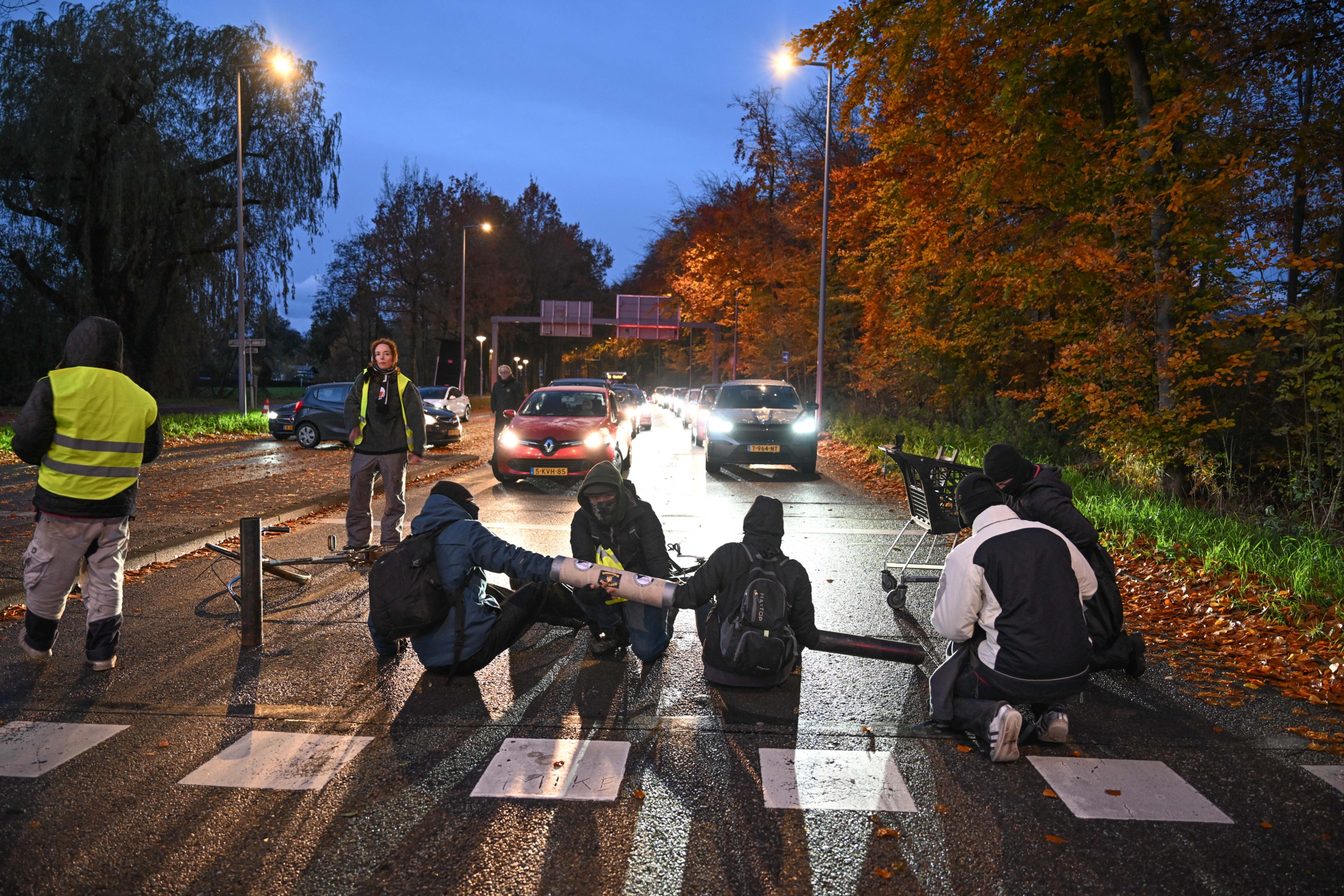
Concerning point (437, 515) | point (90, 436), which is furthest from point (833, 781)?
point (90, 436)

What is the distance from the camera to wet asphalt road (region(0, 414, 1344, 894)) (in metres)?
3.13

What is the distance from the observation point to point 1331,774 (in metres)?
4.09

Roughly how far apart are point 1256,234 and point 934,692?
32.9 ft

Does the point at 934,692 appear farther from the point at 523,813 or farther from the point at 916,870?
the point at 523,813

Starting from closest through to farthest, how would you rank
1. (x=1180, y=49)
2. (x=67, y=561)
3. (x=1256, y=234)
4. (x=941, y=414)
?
(x=67, y=561) → (x=1256, y=234) → (x=1180, y=49) → (x=941, y=414)

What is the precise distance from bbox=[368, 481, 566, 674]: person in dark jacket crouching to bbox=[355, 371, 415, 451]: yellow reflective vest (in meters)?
3.41

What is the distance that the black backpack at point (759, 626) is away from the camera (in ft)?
15.5

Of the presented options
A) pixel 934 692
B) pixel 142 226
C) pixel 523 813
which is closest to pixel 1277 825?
pixel 934 692

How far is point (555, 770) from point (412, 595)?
1.42 m

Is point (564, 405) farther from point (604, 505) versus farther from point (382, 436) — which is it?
point (604, 505)

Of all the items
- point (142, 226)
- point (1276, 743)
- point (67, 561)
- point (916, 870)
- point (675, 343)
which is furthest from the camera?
point (675, 343)

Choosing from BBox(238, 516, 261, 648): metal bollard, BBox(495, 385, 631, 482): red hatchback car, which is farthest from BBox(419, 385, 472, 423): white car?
BBox(238, 516, 261, 648): metal bollard

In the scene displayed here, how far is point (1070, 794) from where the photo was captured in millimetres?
3811

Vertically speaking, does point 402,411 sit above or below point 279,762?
above
